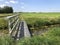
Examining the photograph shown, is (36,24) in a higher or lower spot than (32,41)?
lower

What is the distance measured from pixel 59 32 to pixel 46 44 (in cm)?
475

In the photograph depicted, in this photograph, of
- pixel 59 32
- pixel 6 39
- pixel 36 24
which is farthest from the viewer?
pixel 36 24

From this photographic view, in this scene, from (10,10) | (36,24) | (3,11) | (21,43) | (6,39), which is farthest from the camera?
(10,10)

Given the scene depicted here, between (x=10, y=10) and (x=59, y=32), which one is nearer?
(x=59, y=32)

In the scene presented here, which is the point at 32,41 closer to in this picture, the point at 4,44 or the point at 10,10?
the point at 4,44

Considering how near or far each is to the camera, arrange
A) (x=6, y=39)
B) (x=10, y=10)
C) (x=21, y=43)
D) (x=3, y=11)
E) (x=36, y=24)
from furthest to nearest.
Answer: (x=10, y=10) < (x=3, y=11) < (x=36, y=24) < (x=6, y=39) < (x=21, y=43)

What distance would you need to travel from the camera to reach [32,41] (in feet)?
18.8

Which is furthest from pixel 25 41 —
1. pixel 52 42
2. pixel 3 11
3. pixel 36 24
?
pixel 3 11

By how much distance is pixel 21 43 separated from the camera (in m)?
5.43

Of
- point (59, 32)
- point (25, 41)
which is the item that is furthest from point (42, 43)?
point (59, 32)

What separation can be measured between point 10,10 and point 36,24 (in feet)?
218

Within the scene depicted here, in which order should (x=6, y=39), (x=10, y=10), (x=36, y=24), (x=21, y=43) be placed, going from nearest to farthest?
(x=21, y=43), (x=6, y=39), (x=36, y=24), (x=10, y=10)

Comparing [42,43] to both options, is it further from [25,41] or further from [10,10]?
[10,10]

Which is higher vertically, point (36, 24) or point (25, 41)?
point (25, 41)
